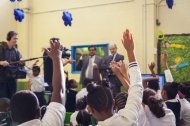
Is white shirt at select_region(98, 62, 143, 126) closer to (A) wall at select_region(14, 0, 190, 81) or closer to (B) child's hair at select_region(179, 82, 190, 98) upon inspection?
(B) child's hair at select_region(179, 82, 190, 98)

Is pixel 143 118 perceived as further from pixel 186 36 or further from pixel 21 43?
pixel 21 43

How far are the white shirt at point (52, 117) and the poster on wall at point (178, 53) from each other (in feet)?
20.8

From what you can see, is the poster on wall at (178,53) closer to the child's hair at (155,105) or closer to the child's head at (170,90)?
the child's head at (170,90)

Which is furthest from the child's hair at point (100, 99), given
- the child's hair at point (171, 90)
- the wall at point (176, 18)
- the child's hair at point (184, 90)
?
the wall at point (176, 18)

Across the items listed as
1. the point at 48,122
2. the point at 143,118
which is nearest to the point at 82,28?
the point at 143,118

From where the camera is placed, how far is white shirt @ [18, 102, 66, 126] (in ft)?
4.56

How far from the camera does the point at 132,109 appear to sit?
1.49m

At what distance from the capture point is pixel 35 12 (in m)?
9.82

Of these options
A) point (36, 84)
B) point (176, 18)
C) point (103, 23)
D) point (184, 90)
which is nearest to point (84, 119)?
point (184, 90)

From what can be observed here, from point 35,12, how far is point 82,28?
1810mm

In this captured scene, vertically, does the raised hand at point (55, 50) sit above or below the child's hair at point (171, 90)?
above

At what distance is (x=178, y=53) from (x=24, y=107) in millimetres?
6492

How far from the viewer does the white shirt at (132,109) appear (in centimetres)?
149

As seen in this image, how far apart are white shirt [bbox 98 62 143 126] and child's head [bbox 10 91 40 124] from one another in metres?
0.33
